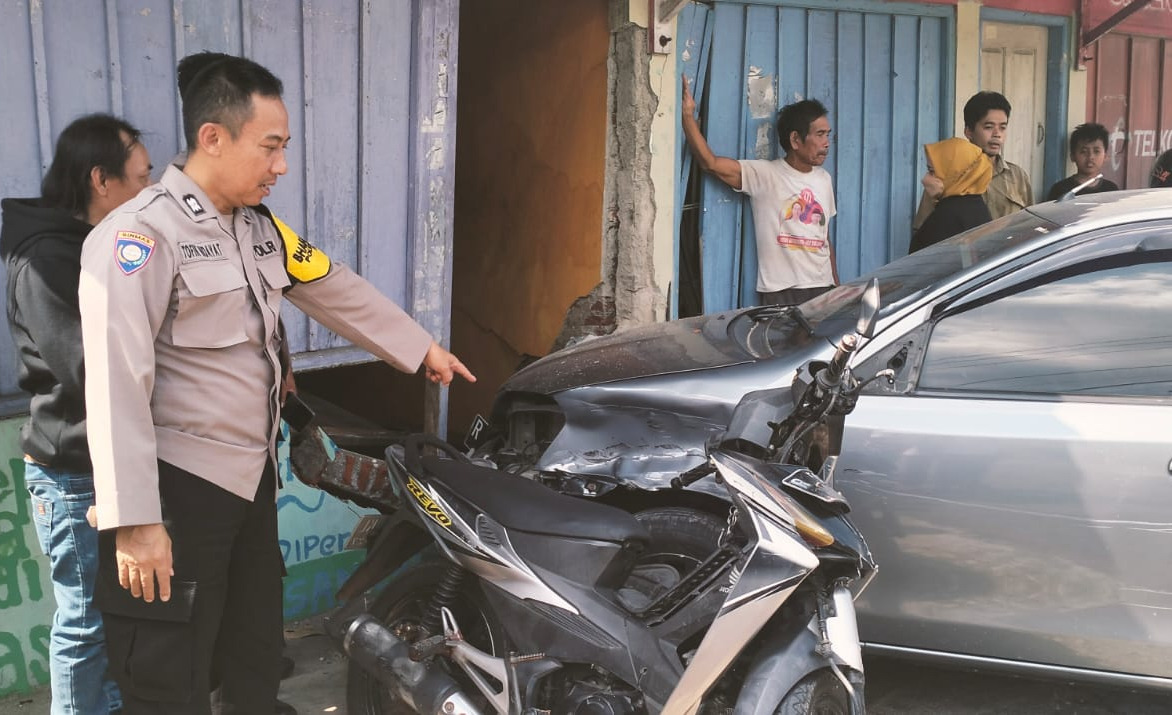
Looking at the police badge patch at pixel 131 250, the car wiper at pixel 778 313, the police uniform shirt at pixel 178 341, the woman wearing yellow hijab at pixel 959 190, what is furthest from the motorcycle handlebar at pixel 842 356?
the woman wearing yellow hijab at pixel 959 190

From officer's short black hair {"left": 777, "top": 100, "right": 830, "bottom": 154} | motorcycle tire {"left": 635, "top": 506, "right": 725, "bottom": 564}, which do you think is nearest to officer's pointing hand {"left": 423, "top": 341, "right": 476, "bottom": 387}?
motorcycle tire {"left": 635, "top": 506, "right": 725, "bottom": 564}

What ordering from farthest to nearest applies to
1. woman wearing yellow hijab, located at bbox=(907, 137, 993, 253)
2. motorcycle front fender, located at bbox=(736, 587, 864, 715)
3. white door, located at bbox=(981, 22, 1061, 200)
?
→ white door, located at bbox=(981, 22, 1061, 200) → woman wearing yellow hijab, located at bbox=(907, 137, 993, 253) → motorcycle front fender, located at bbox=(736, 587, 864, 715)

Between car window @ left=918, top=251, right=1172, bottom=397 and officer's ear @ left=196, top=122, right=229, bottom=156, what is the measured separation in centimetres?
206

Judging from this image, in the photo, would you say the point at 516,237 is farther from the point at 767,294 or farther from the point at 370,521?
the point at 370,521

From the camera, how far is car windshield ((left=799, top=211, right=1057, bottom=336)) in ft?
11.3

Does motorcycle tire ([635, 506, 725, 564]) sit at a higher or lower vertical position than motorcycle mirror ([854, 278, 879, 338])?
lower

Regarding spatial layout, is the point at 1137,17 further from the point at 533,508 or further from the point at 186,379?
the point at 186,379

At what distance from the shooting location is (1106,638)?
3.21 meters

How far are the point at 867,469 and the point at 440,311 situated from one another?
2.02m

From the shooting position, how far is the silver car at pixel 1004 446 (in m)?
3.16

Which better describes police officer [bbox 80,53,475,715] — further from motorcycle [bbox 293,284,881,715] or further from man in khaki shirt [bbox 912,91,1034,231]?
man in khaki shirt [bbox 912,91,1034,231]

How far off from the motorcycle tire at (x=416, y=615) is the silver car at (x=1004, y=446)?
1.65 ft

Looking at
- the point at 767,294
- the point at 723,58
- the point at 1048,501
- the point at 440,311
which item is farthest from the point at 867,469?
the point at 723,58

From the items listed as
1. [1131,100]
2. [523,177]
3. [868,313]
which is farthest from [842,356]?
[1131,100]
